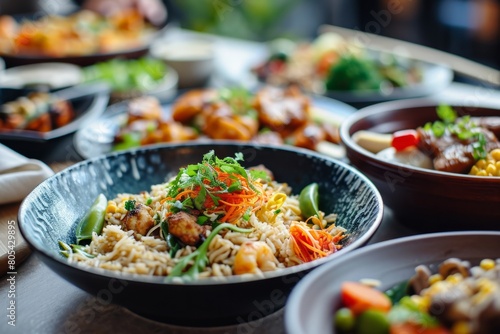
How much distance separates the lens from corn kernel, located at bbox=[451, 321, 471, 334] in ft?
3.78

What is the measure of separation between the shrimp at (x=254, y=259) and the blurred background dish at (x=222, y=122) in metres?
1.21

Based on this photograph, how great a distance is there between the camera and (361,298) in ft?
4.35

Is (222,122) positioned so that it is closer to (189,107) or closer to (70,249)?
(189,107)

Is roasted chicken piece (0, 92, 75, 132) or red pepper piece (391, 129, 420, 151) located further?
roasted chicken piece (0, 92, 75, 132)

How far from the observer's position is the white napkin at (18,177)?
2311 mm

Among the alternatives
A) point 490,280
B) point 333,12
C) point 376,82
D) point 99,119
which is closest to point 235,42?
point 376,82

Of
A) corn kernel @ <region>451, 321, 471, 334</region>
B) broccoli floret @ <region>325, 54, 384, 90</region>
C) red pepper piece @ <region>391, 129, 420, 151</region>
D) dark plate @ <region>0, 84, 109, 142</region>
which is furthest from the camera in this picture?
broccoli floret @ <region>325, 54, 384, 90</region>

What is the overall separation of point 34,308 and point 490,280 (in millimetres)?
1351

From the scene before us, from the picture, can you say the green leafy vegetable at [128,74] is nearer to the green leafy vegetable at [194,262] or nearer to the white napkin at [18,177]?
the white napkin at [18,177]

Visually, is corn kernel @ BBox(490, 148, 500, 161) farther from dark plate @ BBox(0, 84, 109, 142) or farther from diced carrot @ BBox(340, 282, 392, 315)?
dark plate @ BBox(0, 84, 109, 142)

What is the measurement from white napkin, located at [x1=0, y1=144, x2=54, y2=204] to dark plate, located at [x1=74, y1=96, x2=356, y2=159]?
1.05 ft

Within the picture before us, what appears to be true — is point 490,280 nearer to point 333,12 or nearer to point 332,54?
point 332,54

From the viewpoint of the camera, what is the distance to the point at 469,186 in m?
1.83

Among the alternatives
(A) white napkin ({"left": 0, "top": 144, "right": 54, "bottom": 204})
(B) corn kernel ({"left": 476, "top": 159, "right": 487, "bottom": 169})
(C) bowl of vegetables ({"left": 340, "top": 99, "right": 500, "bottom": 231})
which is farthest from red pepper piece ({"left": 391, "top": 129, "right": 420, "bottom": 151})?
(A) white napkin ({"left": 0, "top": 144, "right": 54, "bottom": 204})
